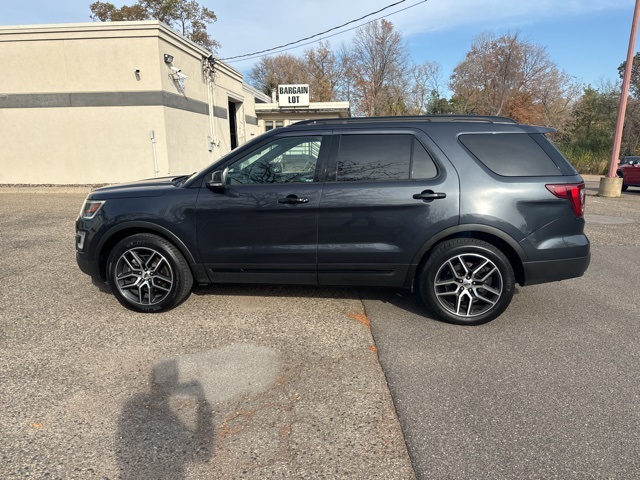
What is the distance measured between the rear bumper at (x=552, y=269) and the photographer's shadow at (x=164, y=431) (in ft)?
9.74

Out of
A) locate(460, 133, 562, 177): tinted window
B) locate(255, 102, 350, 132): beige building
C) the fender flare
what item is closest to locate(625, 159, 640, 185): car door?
locate(255, 102, 350, 132): beige building

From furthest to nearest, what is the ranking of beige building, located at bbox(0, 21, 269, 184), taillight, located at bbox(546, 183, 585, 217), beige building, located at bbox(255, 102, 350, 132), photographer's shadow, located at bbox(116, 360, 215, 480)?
beige building, located at bbox(255, 102, 350, 132) → beige building, located at bbox(0, 21, 269, 184) → taillight, located at bbox(546, 183, 585, 217) → photographer's shadow, located at bbox(116, 360, 215, 480)

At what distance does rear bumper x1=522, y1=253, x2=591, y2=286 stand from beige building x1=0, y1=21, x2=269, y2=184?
42.1 feet

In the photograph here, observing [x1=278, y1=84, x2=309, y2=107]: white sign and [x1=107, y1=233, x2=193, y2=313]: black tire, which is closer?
[x1=107, y1=233, x2=193, y2=313]: black tire

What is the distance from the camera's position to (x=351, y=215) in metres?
3.73

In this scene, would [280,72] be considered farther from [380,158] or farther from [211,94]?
[380,158]

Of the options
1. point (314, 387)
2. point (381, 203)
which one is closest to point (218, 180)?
point (381, 203)

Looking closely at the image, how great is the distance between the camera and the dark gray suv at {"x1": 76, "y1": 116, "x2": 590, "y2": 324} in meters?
3.64

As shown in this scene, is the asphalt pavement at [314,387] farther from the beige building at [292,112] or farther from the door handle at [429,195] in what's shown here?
the beige building at [292,112]

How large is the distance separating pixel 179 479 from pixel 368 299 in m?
2.77

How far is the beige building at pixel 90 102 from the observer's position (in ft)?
43.2

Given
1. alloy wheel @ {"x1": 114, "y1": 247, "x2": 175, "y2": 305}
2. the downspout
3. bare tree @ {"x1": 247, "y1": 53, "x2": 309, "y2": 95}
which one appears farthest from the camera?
bare tree @ {"x1": 247, "y1": 53, "x2": 309, "y2": 95}

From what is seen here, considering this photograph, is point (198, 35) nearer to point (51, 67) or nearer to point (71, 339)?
point (51, 67)

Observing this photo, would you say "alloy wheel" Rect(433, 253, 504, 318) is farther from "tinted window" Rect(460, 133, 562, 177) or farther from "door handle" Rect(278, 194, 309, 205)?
"door handle" Rect(278, 194, 309, 205)
